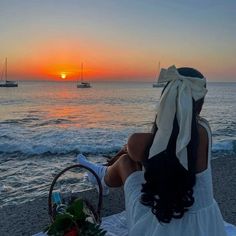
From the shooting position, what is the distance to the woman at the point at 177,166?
7.11ft

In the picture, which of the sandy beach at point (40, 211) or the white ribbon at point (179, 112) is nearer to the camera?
the white ribbon at point (179, 112)

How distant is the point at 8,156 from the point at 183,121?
6807mm

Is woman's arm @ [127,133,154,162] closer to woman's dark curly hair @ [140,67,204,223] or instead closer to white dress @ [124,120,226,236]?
woman's dark curly hair @ [140,67,204,223]

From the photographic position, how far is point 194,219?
2426 millimetres

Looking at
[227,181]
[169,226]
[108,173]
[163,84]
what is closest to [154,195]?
[169,226]

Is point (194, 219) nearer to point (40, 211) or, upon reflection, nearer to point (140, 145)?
point (140, 145)

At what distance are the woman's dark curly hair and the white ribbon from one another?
40 millimetres

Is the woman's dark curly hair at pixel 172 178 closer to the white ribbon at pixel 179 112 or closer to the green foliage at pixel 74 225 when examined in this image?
the white ribbon at pixel 179 112

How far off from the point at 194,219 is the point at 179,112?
783 mm

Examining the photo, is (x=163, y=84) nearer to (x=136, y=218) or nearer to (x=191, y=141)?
(x=191, y=141)

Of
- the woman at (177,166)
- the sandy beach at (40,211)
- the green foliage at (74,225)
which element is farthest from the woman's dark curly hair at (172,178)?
the sandy beach at (40,211)

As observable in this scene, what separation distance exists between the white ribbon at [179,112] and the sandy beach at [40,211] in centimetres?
195

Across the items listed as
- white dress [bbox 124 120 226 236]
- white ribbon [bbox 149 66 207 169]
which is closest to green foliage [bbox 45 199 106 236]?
white dress [bbox 124 120 226 236]

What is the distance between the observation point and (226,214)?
4.00 metres
